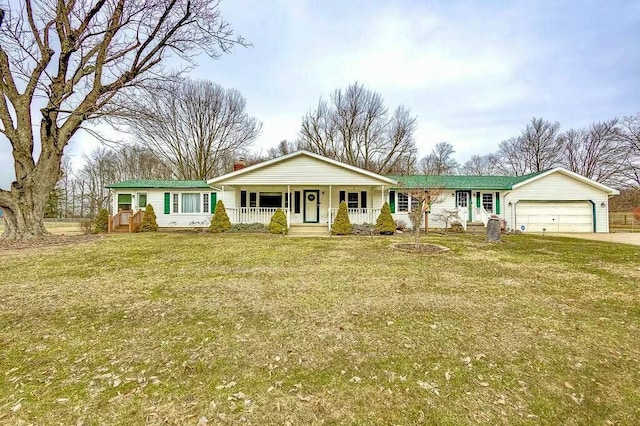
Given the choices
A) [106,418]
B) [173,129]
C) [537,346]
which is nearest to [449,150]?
[173,129]

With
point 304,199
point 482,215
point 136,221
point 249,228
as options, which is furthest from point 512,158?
point 136,221

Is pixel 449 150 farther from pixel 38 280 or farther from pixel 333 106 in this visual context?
pixel 38 280

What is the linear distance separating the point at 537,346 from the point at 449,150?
134ft

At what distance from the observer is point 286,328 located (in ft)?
12.5

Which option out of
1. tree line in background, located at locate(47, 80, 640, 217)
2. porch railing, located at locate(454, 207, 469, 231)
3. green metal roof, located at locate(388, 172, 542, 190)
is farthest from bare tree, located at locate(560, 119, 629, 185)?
porch railing, located at locate(454, 207, 469, 231)

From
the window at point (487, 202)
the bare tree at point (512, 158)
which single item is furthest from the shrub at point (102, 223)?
the bare tree at point (512, 158)

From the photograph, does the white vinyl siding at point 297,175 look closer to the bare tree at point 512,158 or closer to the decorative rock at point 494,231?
the decorative rock at point 494,231

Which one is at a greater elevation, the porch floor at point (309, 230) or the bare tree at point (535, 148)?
the bare tree at point (535, 148)

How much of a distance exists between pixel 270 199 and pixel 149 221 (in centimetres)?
671

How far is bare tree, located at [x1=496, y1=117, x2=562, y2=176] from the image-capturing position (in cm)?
3538

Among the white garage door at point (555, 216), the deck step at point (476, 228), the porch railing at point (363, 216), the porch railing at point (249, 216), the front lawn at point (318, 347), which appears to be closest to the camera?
the front lawn at point (318, 347)

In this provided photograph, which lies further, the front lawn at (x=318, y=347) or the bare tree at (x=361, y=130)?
the bare tree at (x=361, y=130)

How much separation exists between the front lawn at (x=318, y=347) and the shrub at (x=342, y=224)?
793 cm

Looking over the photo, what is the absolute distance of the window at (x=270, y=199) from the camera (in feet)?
58.9
